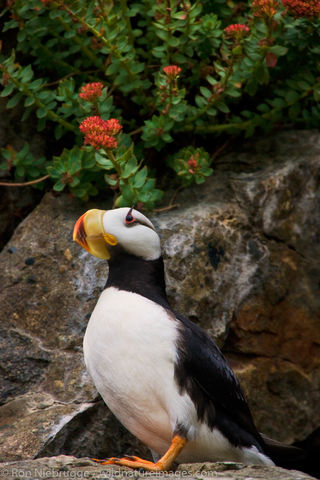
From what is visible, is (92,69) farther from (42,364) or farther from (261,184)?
(42,364)

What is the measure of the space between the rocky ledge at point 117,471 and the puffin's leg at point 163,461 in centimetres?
4

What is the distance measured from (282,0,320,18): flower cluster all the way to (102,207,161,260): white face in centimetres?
142

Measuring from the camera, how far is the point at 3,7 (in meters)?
4.15

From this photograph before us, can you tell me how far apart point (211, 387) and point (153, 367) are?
294 mm

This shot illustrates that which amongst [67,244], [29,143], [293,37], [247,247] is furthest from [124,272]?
[293,37]

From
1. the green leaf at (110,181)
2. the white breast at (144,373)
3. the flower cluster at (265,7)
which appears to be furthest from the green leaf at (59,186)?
the flower cluster at (265,7)

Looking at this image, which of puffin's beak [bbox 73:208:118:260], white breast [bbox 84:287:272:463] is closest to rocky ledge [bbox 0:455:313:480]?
white breast [bbox 84:287:272:463]

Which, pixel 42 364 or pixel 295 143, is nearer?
pixel 42 364

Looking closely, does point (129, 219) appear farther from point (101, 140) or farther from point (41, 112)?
point (41, 112)

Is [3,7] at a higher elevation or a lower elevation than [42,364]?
higher

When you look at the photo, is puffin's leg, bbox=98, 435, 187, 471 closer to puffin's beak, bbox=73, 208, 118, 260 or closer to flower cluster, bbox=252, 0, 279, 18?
puffin's beak, bbox=73, 208, 118, 260

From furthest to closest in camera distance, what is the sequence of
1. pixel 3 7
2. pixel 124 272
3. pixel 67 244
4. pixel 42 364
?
1. pixel 3 7
2. pixel 67 244
3. pixel 42 364
4. pixel 124 272

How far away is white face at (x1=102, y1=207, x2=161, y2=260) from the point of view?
9.95 feet

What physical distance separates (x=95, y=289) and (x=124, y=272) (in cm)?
65
